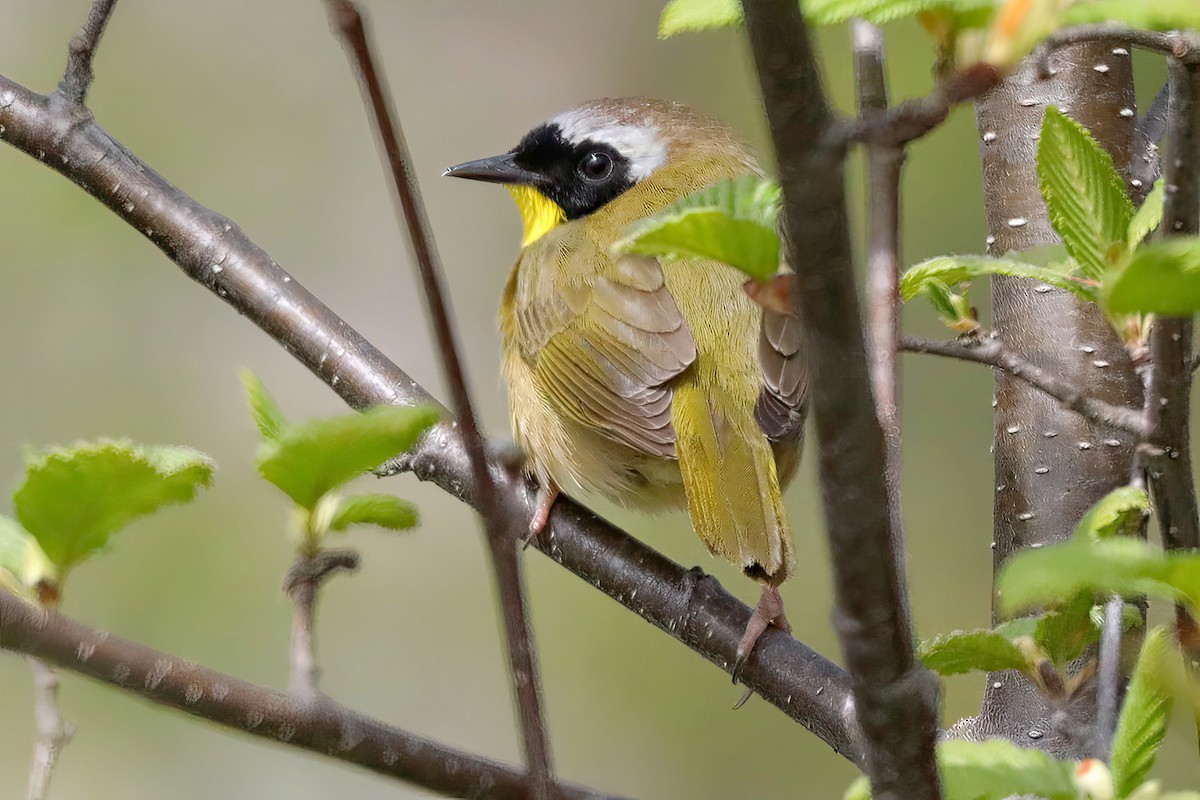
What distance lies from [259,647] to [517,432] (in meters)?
2.67

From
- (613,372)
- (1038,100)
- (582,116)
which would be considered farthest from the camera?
(582,116)

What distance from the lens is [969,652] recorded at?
4.20 feet

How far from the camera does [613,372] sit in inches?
105

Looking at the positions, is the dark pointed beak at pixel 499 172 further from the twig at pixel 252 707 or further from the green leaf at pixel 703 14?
the twig at pixel 252 707

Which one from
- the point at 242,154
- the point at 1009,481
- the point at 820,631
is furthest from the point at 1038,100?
the point at 242,154

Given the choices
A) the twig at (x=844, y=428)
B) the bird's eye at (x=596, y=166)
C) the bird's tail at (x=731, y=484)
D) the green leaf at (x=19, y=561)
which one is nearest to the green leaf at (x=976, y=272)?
the bird's tail at (x=731, y=484)

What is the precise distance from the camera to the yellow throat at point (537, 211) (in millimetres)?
3523

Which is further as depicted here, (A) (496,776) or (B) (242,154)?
(B) (242,154)

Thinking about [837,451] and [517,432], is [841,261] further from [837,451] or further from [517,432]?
[517,432]

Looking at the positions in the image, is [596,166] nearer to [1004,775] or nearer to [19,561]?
[19,561]

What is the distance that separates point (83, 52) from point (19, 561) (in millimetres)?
1168

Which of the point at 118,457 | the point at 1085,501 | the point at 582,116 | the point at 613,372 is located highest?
the point at 582,116

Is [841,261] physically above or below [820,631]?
below

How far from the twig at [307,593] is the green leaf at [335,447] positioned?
122 millimetres
